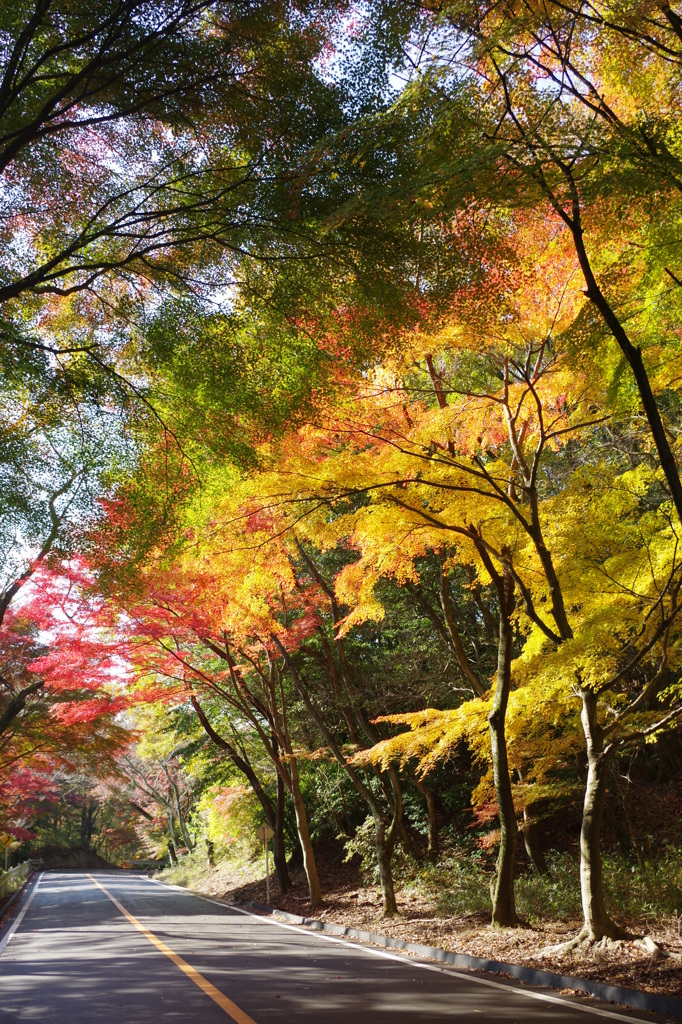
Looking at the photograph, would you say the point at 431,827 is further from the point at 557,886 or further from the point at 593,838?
the point at 593,838

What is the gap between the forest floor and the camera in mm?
7000

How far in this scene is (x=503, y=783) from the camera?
9992 mm

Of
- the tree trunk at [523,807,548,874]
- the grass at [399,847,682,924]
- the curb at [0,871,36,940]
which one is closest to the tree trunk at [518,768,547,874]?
the tree trunk at [523,807,548,874]

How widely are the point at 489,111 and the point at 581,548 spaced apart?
535 cm

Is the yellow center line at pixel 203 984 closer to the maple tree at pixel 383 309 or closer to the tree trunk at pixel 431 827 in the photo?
the maple tree at pixel 383 309

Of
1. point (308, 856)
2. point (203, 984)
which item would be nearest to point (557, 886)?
point (308, 856)

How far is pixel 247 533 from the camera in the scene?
1128cm

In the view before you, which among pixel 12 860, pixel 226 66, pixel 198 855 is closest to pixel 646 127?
pixel 226 66

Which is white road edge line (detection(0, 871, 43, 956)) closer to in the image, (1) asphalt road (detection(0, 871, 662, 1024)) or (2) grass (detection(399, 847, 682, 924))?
→ (1) asphalt road (detection(0, 871, 662, 1024))

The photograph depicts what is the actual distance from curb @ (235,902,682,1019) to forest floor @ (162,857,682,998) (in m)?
0.19

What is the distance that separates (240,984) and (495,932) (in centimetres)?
389

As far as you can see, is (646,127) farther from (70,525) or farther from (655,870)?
(655,870)

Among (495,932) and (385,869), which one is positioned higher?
(385,869)

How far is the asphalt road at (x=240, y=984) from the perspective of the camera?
6.01 meters
